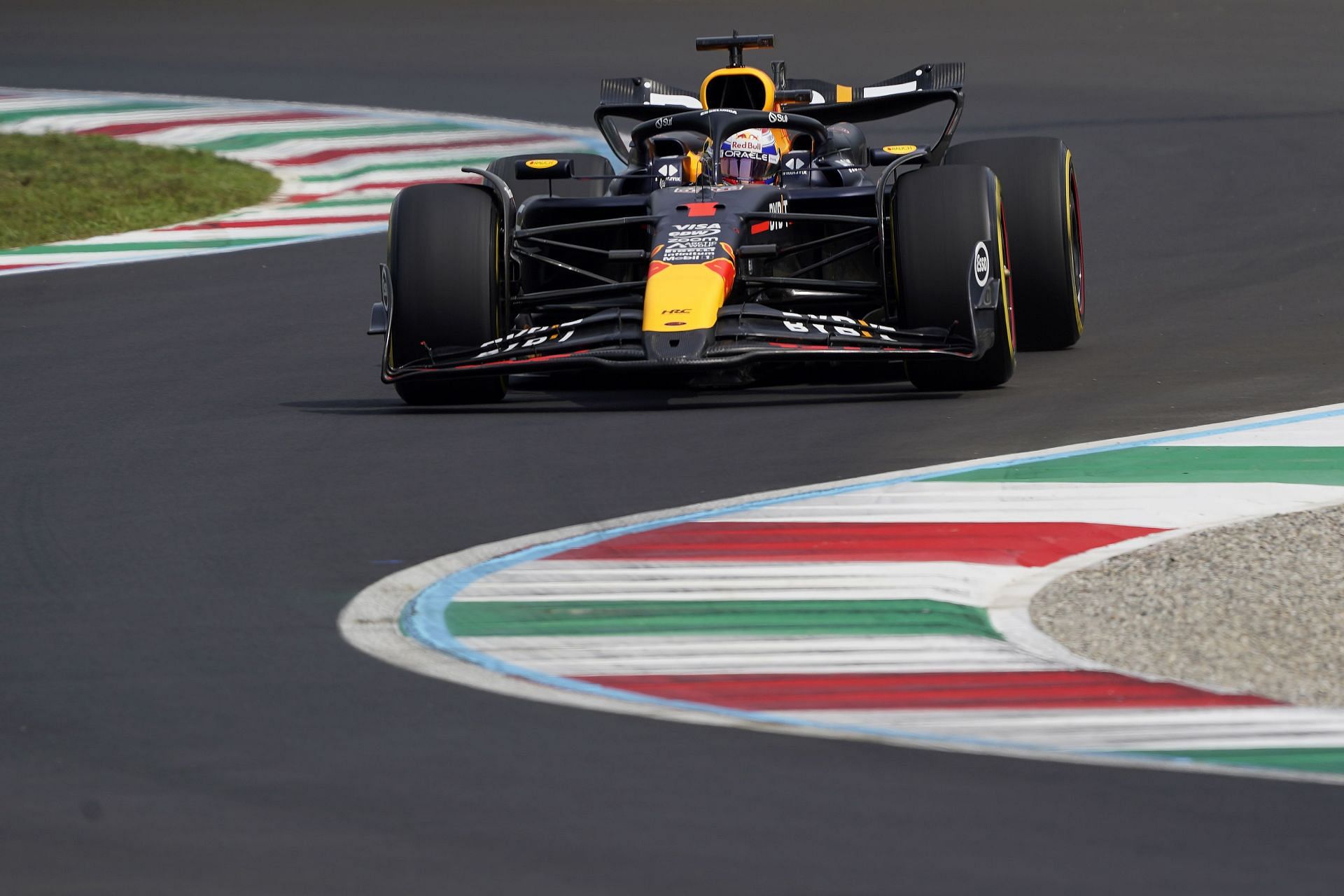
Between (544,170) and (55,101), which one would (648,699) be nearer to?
(544,170)

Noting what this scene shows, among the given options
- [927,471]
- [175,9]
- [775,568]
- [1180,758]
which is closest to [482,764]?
[1180,758]

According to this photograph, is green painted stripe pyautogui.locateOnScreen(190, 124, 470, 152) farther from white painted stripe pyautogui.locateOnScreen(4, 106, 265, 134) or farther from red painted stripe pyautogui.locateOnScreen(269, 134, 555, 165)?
white painted stripe pyautogui.locateOnScreen(4, 106, 265, 134)

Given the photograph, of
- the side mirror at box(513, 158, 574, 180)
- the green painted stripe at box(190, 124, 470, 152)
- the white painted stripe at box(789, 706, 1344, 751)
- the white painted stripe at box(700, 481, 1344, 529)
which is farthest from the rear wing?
the green painted stripe at box(190, 124, 470, 152)

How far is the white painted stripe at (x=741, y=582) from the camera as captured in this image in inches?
234

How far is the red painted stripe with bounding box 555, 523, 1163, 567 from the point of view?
20.9ft

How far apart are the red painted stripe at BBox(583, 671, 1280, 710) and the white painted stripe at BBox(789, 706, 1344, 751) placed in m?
0.04

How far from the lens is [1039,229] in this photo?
1020 centimetres

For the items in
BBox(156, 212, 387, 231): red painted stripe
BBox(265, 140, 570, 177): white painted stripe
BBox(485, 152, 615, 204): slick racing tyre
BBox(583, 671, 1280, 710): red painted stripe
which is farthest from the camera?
BBox(265, 140, 570, 177): white painted stripe

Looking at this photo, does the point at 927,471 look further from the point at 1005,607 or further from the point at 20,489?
the point at 20,489

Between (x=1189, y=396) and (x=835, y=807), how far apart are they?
17.1ft

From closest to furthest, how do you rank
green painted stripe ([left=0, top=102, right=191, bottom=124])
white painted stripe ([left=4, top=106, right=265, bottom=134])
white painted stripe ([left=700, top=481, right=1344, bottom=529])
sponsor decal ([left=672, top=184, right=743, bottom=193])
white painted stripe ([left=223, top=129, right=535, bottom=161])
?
white painted stripe ([left=700, top=481, right=1344, bottom=529]) → sponsor decal ([left=672, top=184, right=743, bottom=193]) → white painted stripe ([left=223, top=129, right=535, bottom=161]) → white painted stripe ([left=4, top=106, right=265, bottom=134]) → green painted stripe ([left=0, top=102, right=191, bottom=124])

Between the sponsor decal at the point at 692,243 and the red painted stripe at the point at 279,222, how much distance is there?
23.9ft

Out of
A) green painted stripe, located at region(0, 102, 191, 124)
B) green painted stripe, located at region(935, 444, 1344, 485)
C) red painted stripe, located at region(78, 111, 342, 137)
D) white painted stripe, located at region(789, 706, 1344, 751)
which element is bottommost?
white painted stripe, located at region(789, 706, 1344, 751)

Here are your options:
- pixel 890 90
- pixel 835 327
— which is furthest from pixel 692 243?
pixel 890 90
